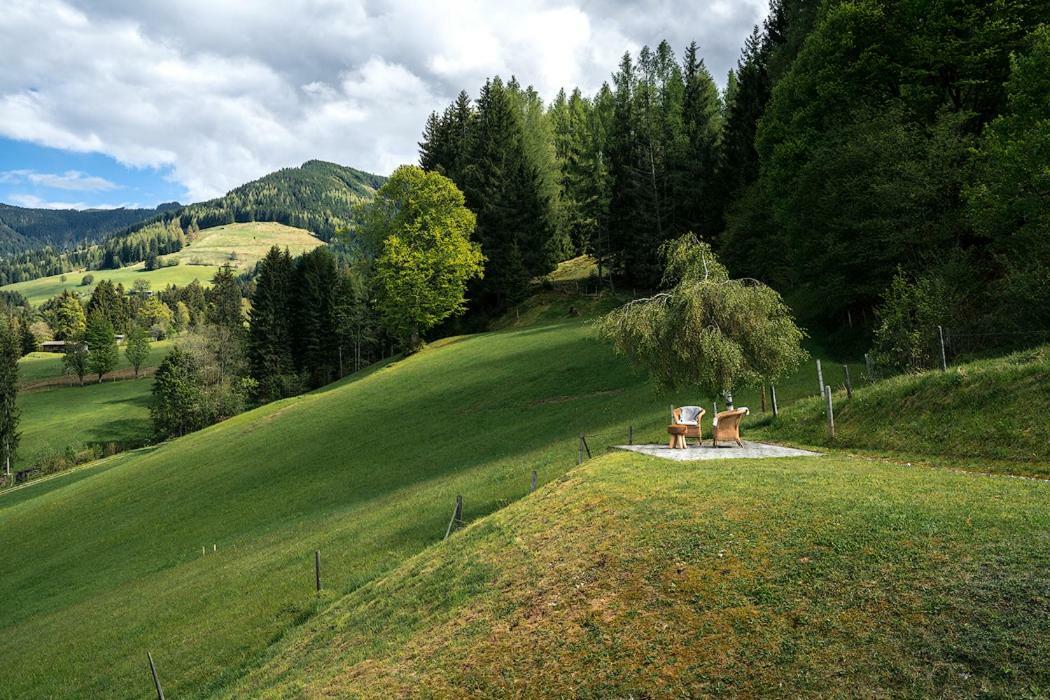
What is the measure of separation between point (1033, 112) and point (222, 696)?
34510mm

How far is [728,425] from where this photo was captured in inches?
781

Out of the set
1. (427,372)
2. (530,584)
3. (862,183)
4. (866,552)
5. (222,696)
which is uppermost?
(862,183)

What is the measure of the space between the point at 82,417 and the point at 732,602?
377 feet

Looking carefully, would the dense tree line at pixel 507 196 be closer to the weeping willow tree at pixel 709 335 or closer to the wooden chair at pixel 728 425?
the weeping willow tree at pixel 709 335

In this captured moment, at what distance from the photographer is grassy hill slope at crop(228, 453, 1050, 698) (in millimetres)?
6648

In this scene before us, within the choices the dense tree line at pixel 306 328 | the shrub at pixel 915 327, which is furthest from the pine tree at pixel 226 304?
the shrub at pixel 915 327

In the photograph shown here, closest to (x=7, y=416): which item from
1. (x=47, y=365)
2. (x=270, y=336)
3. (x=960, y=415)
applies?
(x=270, y=336)

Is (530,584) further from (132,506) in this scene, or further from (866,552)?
(132,506)

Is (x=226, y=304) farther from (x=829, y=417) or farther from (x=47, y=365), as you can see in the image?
(x=829, y=417)

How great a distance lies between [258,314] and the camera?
85.6 metres

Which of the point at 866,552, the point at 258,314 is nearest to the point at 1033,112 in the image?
the point at 866,552

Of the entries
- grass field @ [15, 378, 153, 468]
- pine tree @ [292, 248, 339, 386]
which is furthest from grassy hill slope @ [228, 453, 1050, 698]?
grass field @ [15, 378, 153, 468]

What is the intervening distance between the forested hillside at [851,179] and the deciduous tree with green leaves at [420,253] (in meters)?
6.68

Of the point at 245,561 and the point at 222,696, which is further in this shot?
the point at 245,561
